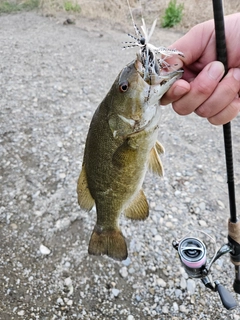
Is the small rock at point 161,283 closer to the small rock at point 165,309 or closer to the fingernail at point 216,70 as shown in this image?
the small rock at point 165,309

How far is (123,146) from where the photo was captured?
182cm

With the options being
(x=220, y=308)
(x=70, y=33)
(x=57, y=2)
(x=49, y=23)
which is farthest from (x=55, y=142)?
(x=57, y=2)

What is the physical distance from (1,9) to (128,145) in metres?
12.1

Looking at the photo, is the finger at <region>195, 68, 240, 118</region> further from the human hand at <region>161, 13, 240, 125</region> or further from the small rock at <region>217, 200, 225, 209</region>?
the small rock at <region>217, 200, 225, 209</region>

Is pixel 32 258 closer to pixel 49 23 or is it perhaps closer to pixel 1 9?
pixel 49 23

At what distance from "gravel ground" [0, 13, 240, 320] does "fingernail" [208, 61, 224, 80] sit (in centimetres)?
216

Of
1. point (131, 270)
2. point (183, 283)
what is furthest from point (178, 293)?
point (131, 270)

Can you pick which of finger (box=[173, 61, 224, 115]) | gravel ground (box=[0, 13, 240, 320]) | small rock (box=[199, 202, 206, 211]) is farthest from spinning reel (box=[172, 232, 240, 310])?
small rock (box=[199, 202, 206, 211])

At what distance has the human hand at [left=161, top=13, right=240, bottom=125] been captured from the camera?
164 cm

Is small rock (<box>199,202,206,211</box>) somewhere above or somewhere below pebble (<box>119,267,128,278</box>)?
above

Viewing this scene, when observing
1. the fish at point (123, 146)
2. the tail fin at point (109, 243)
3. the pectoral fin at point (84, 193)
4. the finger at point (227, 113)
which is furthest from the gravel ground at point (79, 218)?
the finger at point (227, 113)

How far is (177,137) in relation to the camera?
5.38 meters

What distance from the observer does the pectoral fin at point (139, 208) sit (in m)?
2.18

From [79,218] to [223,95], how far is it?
250 cm
